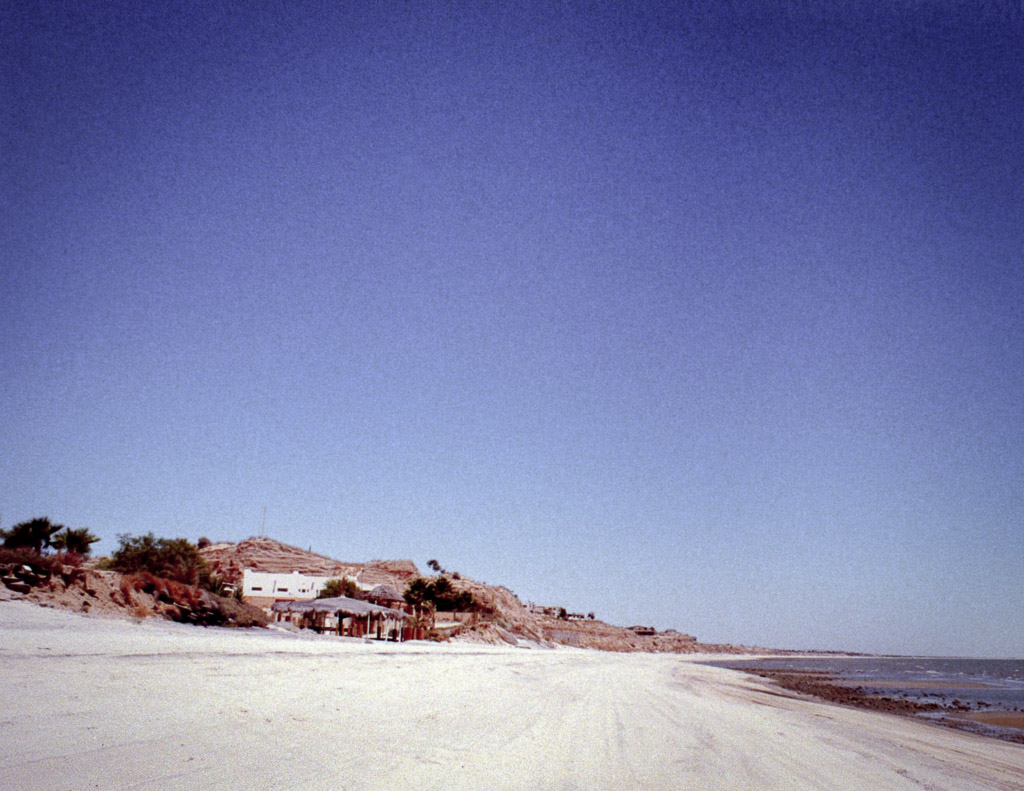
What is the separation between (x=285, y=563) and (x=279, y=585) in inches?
351

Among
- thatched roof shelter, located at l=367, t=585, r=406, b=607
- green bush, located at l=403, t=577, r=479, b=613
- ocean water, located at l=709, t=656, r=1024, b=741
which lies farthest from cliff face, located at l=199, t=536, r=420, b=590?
ocean water, located at l=709, t=656, r=1024, b=741

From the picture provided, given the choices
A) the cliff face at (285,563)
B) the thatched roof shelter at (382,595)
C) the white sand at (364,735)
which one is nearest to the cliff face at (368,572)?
the cliff face at (285,563)

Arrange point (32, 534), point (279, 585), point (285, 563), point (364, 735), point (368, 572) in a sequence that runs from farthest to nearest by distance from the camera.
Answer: point (368, 572) → point (285, 563) → point (279, 585) → point (32, 534) → point (364, 735)

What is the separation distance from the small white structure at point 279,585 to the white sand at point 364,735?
37076 mm

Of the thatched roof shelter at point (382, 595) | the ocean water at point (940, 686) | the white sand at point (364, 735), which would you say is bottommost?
the ocean water at point (940, 686)

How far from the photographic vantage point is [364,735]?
5.16 m

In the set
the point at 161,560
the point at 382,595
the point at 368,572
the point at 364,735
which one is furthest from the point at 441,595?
the point at 364,735

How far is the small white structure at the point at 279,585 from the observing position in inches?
1779

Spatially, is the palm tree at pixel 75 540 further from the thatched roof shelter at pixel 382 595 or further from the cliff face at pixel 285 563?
the cliff face at pixel 285 563

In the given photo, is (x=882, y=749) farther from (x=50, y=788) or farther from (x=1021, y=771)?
(x=50, y=788)

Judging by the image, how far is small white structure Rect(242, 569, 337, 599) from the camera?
4518 cm

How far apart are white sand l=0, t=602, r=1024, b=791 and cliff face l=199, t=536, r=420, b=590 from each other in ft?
147

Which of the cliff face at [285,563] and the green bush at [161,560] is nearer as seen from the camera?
the green bush at [161,560]

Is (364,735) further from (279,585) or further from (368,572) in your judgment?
(368,572)
